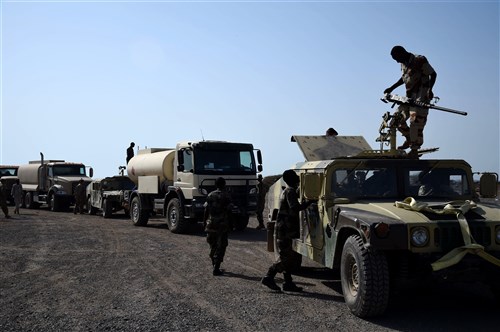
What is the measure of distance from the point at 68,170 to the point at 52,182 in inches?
39.6

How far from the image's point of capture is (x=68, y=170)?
2719 cm

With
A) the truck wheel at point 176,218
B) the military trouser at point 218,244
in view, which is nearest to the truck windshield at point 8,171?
the truck wheel at point 176,218

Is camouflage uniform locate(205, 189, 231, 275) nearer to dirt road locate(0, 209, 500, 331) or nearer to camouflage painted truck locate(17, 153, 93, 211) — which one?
dirt road locate(0, 209, 500, 331)

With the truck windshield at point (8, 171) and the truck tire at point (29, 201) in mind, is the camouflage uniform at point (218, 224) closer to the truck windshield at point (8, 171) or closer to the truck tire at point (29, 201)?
the truck tire at point (29, 201)

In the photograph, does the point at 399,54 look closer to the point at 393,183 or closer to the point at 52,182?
the point at 393,183

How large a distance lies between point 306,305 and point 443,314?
1.72 metres

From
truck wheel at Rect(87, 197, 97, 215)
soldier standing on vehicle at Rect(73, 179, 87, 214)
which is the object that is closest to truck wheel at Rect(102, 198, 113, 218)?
truck wheel at Rect(87, 197, 97, 215)

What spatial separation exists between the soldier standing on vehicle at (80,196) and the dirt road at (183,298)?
12.5 metres

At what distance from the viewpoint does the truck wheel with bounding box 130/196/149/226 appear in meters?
18.5

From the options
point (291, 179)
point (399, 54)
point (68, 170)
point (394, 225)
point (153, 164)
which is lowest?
point (394, 225)

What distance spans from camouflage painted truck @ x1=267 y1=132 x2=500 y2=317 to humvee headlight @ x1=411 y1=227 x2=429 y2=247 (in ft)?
0.04

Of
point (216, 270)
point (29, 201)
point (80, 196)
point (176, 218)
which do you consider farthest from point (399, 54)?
point (29, 201)

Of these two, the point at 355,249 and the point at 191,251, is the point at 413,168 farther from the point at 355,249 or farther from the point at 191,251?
the point at 191,251

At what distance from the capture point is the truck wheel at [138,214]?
1845 centimetres
